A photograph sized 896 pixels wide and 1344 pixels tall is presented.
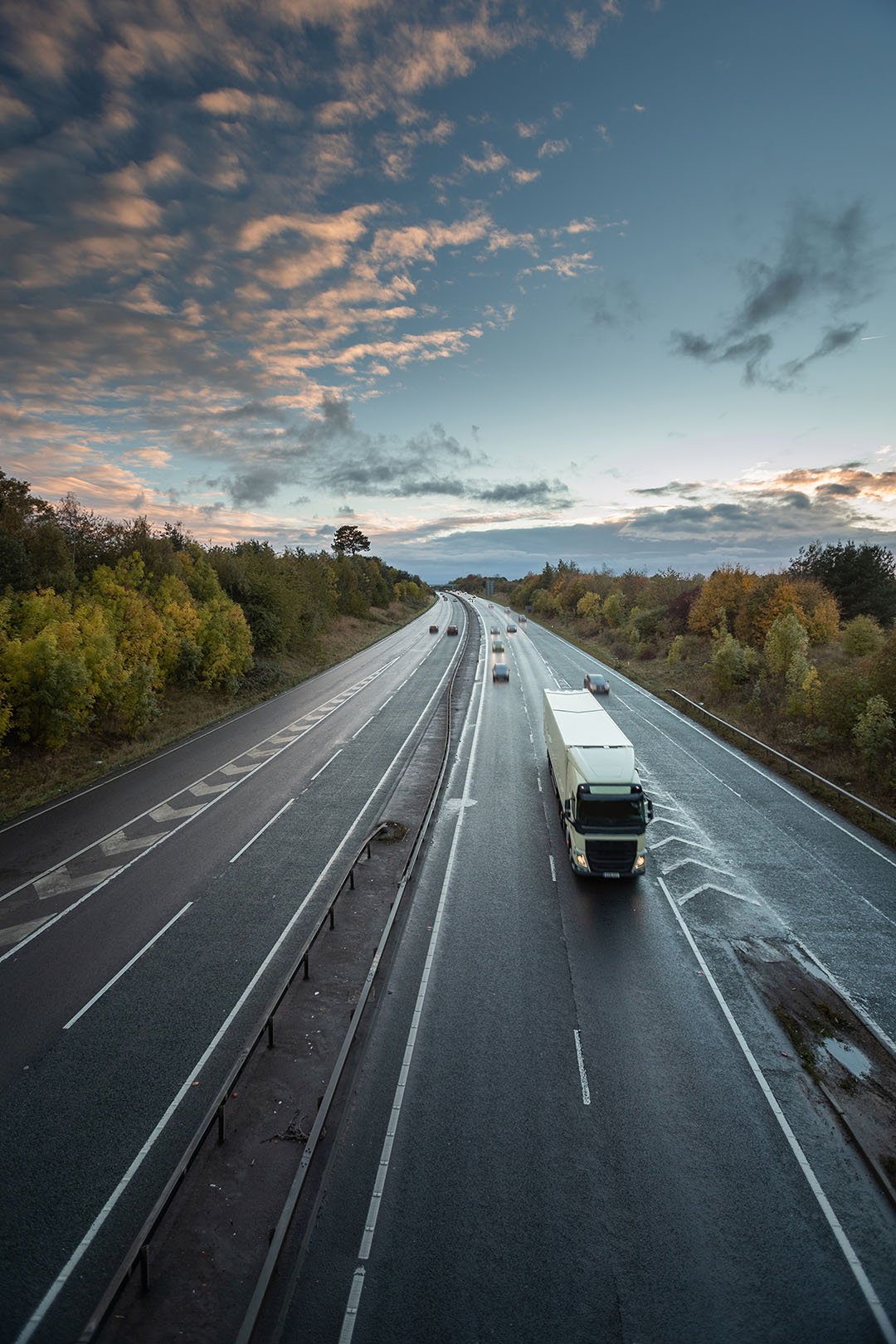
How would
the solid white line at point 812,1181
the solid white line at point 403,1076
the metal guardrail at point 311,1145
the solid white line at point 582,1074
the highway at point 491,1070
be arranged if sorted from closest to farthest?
the metal guardrail at point 311,1145 < the solid white line at point 812,1181 < the highway at point 491,1070 < the solid white line at point 403,1076 < the solid white line at point 582,1074

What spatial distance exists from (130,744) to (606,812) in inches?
951

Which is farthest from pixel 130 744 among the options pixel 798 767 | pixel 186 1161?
pixel 798 767

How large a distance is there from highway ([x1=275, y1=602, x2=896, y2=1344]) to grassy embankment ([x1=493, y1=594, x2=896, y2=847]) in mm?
5182

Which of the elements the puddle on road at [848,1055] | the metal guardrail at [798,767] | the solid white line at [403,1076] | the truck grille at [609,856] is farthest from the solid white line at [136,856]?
the metal guardrail at [798,767]

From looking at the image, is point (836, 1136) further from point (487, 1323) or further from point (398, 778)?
point (398, 778)

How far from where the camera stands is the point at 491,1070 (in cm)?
1023

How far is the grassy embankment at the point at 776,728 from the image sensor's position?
72.2ft

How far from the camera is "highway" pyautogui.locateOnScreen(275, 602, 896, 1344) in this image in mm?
6934

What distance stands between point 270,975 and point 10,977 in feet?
18.8

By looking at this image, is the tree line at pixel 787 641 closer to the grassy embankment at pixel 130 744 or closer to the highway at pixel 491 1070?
the highway at pixel 491 1070

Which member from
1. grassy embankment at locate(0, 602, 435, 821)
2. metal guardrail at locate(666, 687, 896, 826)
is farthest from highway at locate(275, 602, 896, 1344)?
grassy embankment at locate(0, 602, 435, 821)

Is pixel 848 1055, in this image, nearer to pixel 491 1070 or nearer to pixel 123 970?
pixel 491 1070

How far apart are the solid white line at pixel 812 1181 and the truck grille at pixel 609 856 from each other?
3.00 metres

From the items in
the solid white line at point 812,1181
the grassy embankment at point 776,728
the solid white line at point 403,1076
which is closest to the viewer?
the solid white line at point 812,1181
